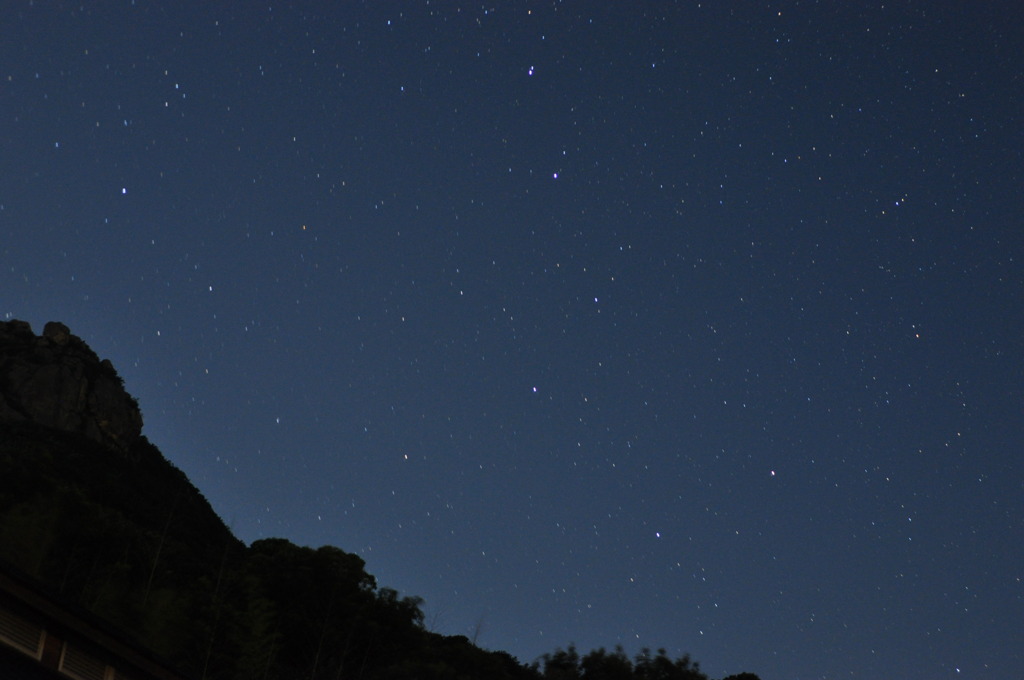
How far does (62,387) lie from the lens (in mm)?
82625

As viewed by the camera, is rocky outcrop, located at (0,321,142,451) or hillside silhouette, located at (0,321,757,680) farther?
rocky outcrop, located at (0,321,142,451)

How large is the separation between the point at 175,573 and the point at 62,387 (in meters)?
39.4

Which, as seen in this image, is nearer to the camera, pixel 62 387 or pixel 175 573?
pixel 175 573

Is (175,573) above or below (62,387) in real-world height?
below

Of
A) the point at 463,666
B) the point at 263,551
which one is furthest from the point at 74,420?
the point at 463,666

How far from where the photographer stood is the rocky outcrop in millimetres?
79750

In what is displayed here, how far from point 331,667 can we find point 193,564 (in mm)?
13105

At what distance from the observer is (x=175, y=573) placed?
50.4m

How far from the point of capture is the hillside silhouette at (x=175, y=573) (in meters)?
40.9

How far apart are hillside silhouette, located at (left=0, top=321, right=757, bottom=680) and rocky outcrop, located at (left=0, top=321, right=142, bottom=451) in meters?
0.13

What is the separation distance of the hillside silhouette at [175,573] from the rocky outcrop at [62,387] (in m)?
0.13

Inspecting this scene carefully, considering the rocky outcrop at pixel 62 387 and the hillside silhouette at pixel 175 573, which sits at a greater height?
the rocky outcrop at pixel 62 387

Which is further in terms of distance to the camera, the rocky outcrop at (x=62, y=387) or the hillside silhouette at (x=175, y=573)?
the rocky outcrop at (x=62, y=387)

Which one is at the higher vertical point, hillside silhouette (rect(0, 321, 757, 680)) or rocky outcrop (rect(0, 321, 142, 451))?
rocky outcrop (rect(0, 321, 142, 451))
